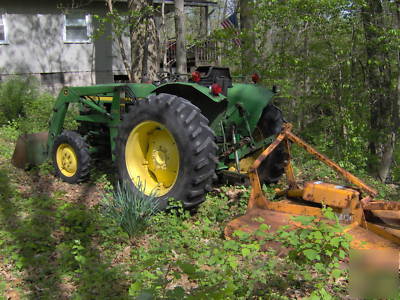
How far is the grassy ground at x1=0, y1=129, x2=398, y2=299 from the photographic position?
10.1ft

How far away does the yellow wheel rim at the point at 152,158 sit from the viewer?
16.2 feet

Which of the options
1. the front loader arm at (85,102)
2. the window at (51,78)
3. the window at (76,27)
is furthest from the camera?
the window at (76,27)

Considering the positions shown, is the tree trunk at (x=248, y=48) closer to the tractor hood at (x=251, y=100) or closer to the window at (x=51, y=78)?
the tractor hood at (x=251, y=100)

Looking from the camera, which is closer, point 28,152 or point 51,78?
point 28,152

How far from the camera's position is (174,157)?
16.2 feet

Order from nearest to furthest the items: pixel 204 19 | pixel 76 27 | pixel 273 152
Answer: pixel 273 152
pixel 76 27
pixel 204 19

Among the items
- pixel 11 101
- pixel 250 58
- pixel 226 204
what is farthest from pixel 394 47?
pixel 11 101

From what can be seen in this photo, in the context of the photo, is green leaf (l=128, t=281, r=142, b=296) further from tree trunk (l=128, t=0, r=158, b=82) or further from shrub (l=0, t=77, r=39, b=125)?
shrub (l=0, t=77, r=39, b=125)

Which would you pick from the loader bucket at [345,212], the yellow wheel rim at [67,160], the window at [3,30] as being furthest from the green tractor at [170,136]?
the window at [3,30]

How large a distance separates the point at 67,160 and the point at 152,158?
175cm

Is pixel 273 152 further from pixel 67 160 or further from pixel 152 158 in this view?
pixel 67 160

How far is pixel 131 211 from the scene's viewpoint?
4211mm

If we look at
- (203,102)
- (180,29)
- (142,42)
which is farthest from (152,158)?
(142,42)

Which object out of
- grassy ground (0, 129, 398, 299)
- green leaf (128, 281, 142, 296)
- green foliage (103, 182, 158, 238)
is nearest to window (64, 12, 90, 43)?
grassy ground (0, 129, 398, 299)
